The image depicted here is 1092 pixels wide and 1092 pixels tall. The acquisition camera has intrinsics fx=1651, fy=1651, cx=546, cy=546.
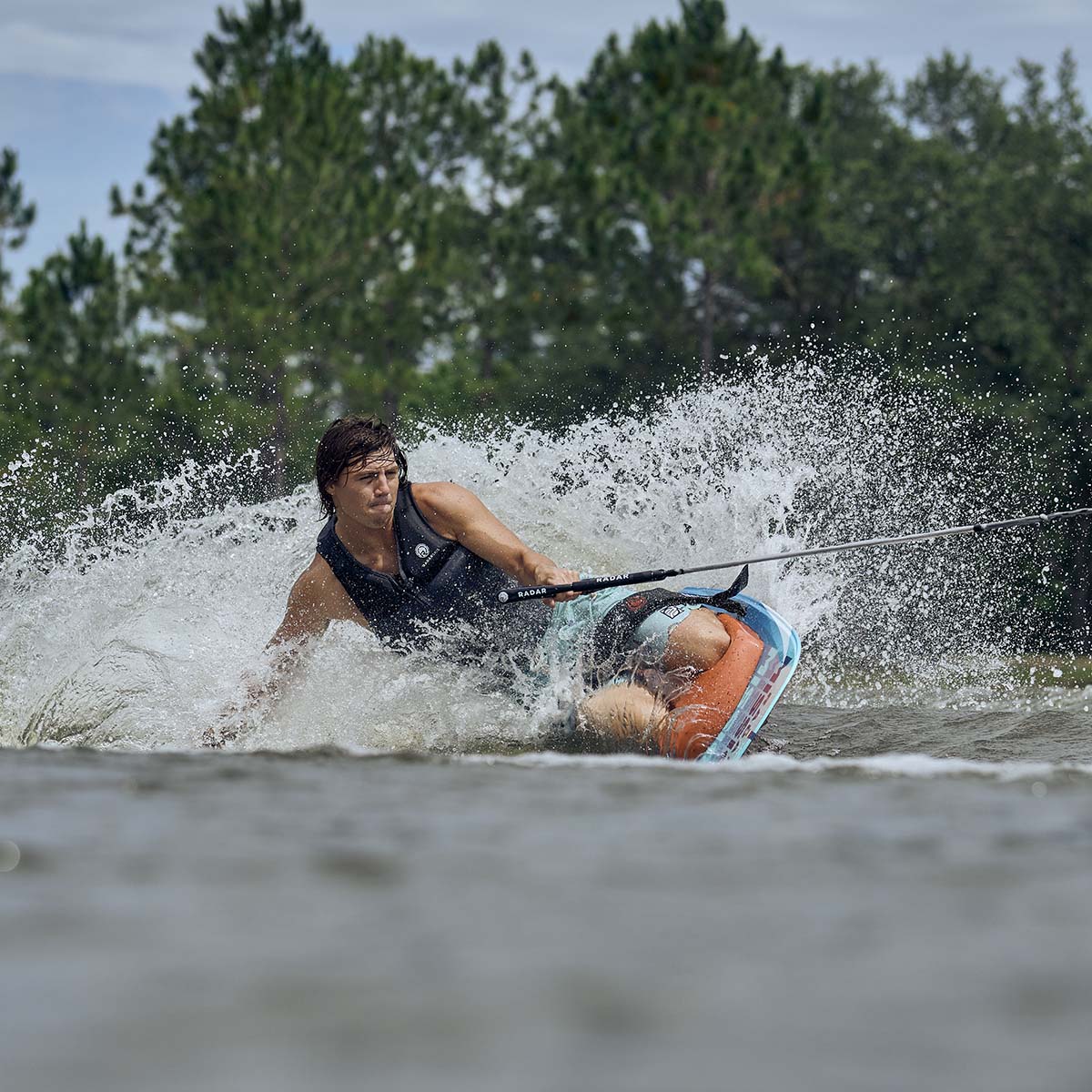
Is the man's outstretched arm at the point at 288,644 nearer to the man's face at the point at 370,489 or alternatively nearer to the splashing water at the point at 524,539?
the splashing water at the point at 524,539

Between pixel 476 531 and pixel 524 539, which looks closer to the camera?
pixel 476 531

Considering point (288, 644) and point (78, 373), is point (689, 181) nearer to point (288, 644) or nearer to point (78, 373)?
point (78, 373)

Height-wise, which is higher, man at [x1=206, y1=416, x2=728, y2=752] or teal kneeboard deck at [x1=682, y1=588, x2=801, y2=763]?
man at [x1=206, y1=416, x2=728, y2=752]

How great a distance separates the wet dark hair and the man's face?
2cm

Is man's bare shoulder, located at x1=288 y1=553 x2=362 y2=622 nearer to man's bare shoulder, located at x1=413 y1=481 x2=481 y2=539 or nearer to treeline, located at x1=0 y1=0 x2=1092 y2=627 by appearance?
man's bare shoulder, located at x1=413 y1=481 x2=481 y2=539

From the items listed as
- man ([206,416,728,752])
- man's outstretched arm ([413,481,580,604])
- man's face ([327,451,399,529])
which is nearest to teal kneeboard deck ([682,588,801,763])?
man ([206,416,728,752])

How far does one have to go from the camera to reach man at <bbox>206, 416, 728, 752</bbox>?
6059 mm

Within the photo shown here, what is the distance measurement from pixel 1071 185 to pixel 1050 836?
104 ft

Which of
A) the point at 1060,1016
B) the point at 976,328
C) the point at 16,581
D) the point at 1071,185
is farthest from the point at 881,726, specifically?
the point at 1071,185

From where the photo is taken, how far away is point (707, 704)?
612cm

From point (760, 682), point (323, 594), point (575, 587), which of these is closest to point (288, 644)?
point (323, 594)

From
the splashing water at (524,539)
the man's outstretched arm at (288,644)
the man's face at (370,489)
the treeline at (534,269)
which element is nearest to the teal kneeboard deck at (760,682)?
the splashing water at (524,539)

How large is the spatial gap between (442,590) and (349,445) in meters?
0.69

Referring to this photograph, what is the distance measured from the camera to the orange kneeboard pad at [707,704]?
6.07 meters
